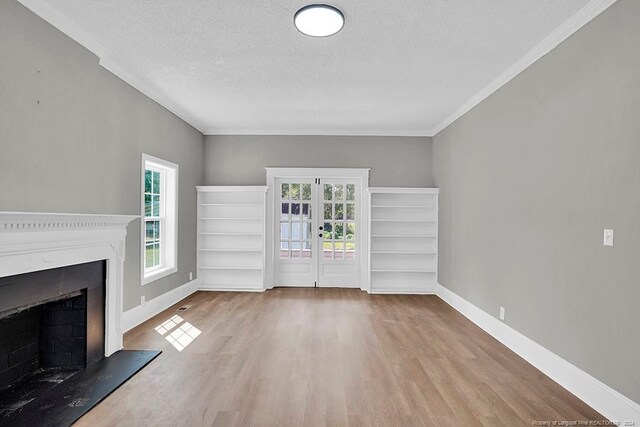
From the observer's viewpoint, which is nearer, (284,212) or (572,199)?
Result: (572,199)

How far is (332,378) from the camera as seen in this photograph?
273cm

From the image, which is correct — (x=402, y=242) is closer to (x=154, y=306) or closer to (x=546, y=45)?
(x=546, y=45)

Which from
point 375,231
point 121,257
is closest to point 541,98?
point 375,231

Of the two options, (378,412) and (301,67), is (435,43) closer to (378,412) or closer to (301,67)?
(301,67)

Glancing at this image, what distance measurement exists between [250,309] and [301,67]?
10.2 feet

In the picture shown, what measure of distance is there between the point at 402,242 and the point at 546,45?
357cm

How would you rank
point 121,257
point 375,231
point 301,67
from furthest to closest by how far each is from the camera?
point 375,231 → point 301,67 → point 121,257

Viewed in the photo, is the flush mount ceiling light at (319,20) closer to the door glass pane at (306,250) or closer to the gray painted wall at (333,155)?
the gray painted wall at (333,155)

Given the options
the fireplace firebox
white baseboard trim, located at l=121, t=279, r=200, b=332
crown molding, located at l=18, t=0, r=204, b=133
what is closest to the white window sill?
white baseboard trim, located at l=121, t=279, r=200, b=332

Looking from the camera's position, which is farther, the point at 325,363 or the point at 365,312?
the point at 365,312

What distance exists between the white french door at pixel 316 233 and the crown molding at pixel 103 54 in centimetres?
233

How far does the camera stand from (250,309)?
4.66 metres

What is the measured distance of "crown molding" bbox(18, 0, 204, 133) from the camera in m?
2.49

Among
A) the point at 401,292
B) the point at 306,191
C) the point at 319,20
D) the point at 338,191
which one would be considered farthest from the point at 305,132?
the point at 319,20
